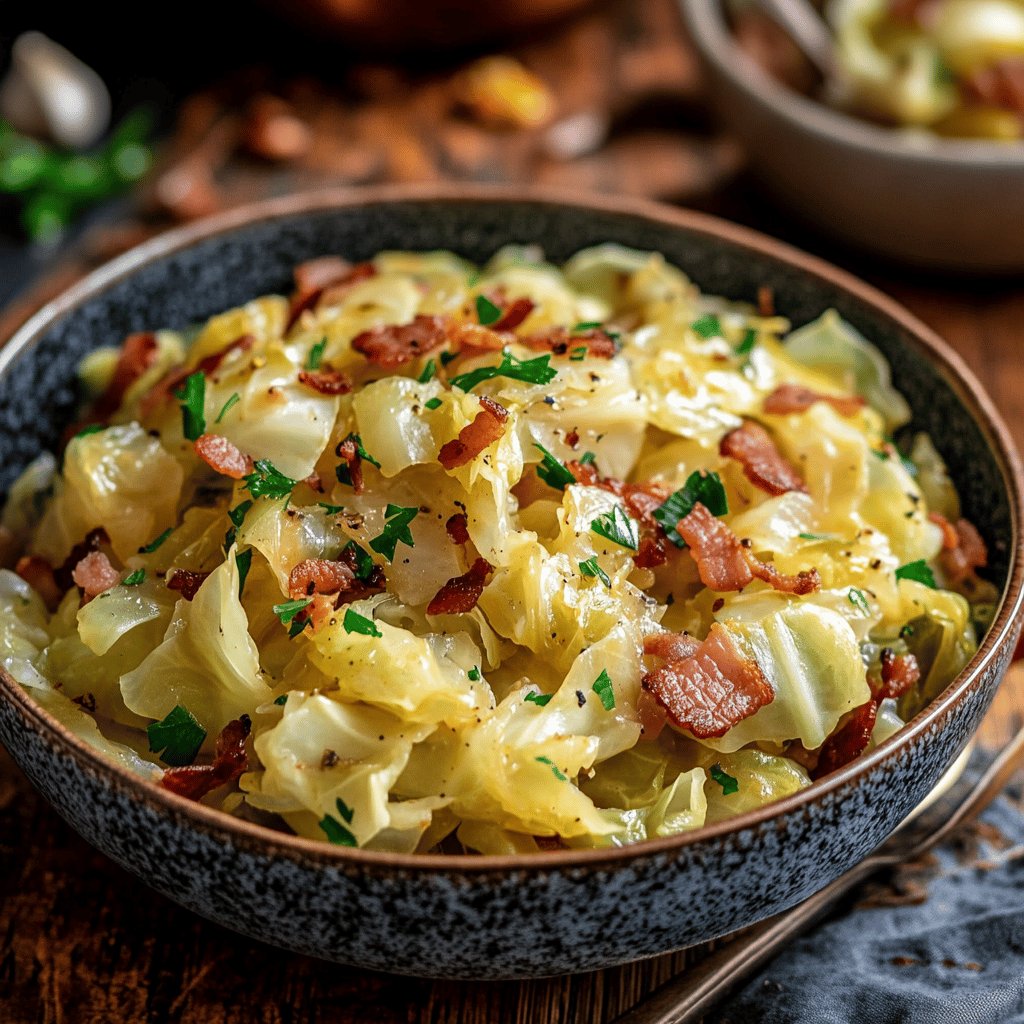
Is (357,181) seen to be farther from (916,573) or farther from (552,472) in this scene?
(916,573)

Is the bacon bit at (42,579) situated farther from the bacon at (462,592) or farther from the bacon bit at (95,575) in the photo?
the bacon at (462,592)

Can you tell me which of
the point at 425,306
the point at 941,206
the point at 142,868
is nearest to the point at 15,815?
the point at 142,868

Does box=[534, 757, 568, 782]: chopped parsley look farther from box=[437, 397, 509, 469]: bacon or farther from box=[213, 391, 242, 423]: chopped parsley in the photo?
box=[213, 391, 242, 423]: chopped parsley

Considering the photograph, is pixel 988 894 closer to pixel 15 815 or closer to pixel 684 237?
pixel 684 237

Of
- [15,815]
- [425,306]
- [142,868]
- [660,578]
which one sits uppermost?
[425,306]

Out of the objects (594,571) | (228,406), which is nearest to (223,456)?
(228,406)
